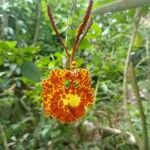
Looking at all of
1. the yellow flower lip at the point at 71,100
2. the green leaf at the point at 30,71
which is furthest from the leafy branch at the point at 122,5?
the green leaf at the point at 30,71

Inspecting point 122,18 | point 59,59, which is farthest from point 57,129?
point 122,18

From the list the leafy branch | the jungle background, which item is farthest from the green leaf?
the leafy branch

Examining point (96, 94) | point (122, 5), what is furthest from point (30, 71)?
point (122, 5)

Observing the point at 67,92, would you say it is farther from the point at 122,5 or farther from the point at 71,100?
the point at 122,5

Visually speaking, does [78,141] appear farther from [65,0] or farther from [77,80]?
[77,80]

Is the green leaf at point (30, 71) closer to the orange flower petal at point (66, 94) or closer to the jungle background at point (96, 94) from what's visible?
the jungle background at point (96, 94)

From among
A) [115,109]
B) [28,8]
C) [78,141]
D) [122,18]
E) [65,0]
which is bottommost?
[78,141]

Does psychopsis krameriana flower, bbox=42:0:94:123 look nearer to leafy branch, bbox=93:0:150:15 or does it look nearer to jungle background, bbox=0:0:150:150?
leafy branch, bbox=93:0:150:15
